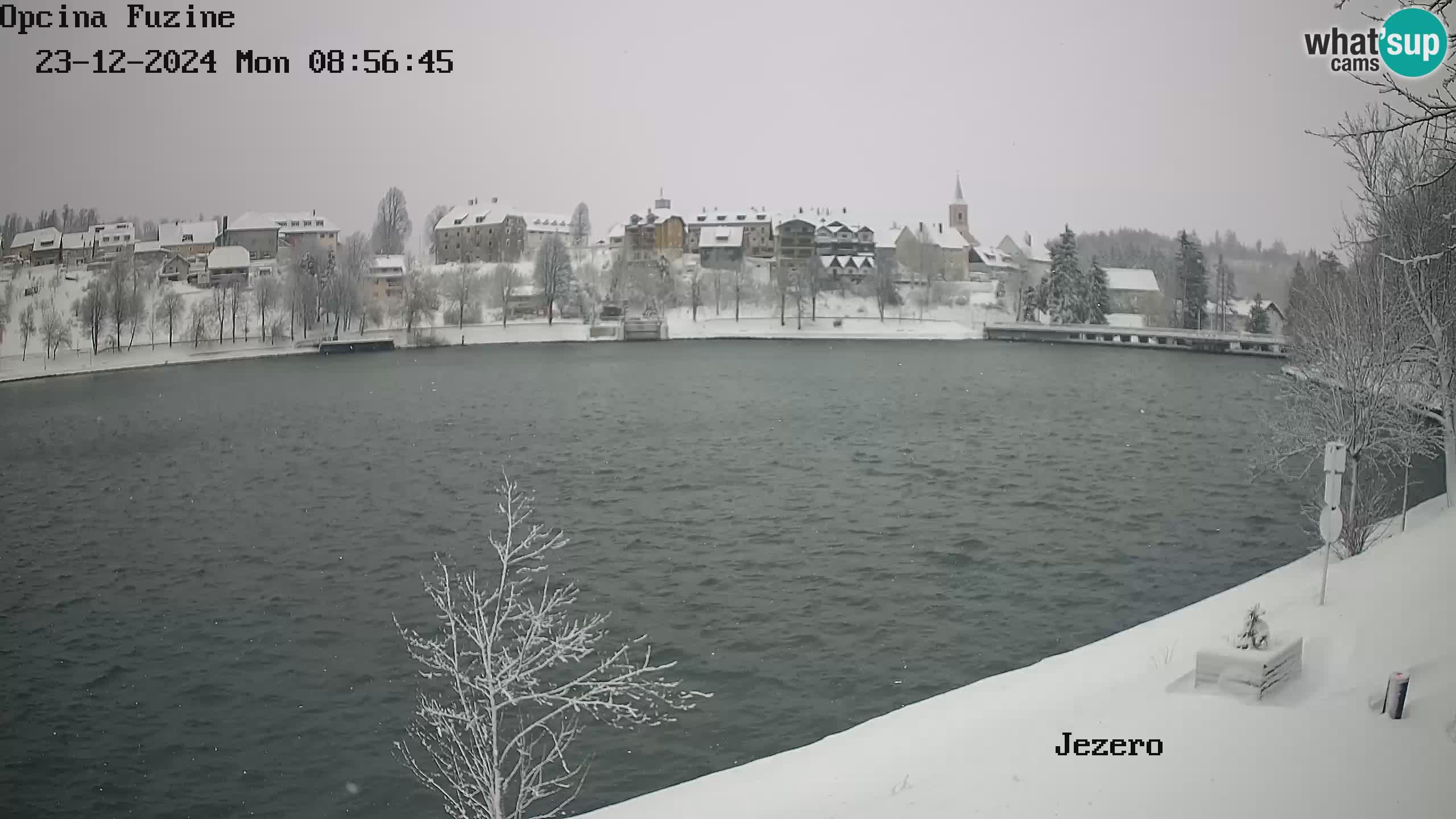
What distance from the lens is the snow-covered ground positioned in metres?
7.44

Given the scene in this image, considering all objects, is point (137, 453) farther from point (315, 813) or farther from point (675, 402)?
point (315, 813)

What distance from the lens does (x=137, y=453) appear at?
33.6 m

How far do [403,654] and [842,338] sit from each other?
230 feet

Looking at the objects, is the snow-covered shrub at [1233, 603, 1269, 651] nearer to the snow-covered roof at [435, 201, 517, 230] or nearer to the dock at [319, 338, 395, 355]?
the dock at [319, 338, 395, 355]

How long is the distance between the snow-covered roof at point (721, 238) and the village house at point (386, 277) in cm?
2763

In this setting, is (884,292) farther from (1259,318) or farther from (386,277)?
(386,277)

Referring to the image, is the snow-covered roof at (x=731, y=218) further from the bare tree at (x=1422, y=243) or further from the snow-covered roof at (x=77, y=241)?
the bare tree at (x=1422, y=243)

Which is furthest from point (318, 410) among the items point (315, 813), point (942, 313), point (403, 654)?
point (942, 313)

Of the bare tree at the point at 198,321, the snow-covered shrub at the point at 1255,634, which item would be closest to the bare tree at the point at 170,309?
the bare tree at the point at 198,321

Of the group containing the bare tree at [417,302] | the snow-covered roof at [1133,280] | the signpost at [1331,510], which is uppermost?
the snow-covered roof at [1133,280]

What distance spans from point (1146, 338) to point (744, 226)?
139 ft

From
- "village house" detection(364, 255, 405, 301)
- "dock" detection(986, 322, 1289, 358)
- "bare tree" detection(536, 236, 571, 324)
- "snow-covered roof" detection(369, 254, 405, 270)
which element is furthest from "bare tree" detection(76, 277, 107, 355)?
"dock" detection(986, 322, 1289, 358)

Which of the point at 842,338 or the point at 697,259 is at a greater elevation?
the point at 697,259

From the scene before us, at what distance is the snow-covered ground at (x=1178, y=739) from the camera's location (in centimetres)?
744
